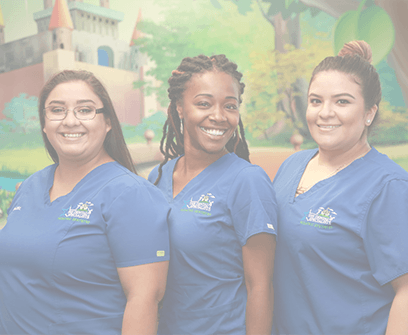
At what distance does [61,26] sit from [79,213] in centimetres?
423

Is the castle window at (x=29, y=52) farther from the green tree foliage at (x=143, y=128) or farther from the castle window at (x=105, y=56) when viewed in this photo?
the green tree foliage at (x=143, y=128)

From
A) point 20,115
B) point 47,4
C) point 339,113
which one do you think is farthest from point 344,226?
point 47,4

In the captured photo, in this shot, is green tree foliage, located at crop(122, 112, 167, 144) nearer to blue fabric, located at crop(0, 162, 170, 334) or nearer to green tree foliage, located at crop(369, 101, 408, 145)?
green tree foliage, located at crop(369, 101, 408, 145)

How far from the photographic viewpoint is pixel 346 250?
122 cm

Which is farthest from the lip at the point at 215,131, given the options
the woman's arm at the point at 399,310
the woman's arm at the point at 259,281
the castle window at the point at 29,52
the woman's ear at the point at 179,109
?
the castle window at the point at 29,52

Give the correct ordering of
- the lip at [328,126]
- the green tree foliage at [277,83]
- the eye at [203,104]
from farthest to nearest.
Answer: the green tree foliage at [277,83] → the eye at [203,104] → the lip at [328,126]

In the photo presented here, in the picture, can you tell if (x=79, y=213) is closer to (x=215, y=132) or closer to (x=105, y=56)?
(x=215, y=132)

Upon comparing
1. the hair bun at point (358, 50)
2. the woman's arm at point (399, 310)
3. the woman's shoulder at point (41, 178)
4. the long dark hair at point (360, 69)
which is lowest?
the woman's arm at point (399, 310)

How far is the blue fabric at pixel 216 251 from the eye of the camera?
1.30 meters

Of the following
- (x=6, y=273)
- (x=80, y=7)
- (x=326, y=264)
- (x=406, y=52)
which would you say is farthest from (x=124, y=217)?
(x=406, y=52)

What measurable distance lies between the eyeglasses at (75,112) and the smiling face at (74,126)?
1cm

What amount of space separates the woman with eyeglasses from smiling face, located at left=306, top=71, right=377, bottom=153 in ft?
2.17

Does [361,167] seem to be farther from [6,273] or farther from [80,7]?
[80,7]

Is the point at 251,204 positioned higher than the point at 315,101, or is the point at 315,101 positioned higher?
the point at 315,101
